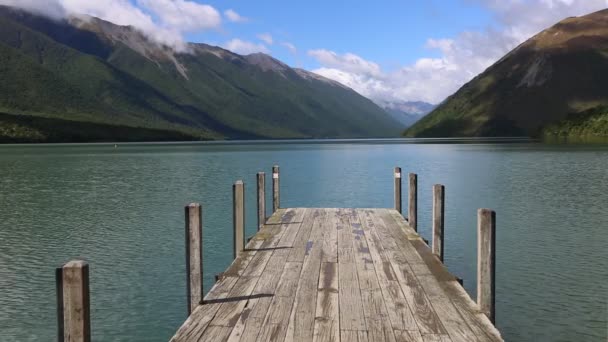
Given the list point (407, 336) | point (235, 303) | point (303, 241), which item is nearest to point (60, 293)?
point (235, 303)

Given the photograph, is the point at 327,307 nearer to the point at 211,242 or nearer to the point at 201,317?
the point at 201,317

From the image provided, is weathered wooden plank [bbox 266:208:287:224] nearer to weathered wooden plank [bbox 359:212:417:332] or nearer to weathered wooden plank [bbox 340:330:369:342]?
weathered wooden plank [bbox 359:212:417:332]

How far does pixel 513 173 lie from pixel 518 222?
29.9m

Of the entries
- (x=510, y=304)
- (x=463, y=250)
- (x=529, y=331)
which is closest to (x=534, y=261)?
(x=463, y=250)

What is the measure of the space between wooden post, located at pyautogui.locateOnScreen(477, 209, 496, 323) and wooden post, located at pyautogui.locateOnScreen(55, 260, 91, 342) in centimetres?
639

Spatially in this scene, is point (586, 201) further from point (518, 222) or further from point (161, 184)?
point (161, 184)

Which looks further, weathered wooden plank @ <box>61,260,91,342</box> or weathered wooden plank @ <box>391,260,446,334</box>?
weathered wooden plank @ <box>391,260,446,334</box>

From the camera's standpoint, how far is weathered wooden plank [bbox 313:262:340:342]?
7822mm

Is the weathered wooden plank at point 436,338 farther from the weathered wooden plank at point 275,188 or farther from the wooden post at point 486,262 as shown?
the weathered wooden plank at point 275,188

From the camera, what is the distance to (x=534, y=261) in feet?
63.0

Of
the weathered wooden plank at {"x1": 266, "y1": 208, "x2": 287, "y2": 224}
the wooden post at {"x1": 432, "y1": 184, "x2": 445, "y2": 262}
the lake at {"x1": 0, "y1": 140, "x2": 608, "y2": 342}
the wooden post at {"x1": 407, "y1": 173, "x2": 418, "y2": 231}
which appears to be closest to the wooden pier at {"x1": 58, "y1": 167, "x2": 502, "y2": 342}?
the wooden post at {"x1": 432, "y1": 184, "x2": 445, "y2": 262}

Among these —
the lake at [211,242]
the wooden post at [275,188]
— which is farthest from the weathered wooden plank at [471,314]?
the wooden post at [275,188]

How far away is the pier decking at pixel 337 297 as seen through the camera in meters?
7.93

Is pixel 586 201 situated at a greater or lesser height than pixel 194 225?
lesser
